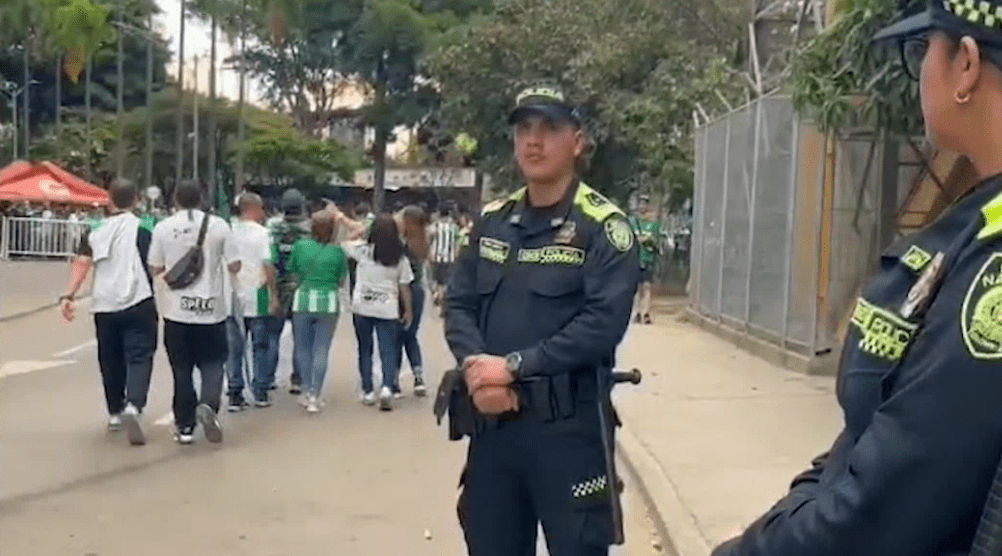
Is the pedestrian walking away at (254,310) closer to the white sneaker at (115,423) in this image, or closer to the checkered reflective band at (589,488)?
the white sneaker at (115,423)

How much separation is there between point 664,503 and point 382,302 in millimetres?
4719

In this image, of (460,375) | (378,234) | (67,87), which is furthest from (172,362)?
(67,87)

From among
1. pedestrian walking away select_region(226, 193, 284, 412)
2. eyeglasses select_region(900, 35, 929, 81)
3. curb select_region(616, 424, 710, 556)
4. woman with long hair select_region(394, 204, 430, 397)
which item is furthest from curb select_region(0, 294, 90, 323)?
eyeglasses select_region(900, 35, 929, 81)

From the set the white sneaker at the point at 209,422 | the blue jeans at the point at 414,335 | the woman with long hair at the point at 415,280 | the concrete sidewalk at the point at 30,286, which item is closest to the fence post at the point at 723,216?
the woman with long hair at the point at 415,280

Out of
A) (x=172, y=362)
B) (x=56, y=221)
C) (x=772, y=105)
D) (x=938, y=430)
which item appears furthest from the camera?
(x=56, y=221)

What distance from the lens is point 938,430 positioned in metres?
1.72

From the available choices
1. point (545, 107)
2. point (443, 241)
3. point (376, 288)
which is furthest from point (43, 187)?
point (545, 107)

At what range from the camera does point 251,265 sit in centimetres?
1176

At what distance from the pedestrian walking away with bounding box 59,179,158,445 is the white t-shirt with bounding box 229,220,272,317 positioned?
4.81 feet

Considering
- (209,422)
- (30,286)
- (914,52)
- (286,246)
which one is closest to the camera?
(914,52)

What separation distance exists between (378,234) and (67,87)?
179ft

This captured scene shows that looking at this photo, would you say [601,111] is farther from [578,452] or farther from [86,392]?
[578,452]

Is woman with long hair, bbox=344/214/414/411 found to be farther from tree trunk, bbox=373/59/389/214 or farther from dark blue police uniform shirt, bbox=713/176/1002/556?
tree trunk, bbox=373/59/389/214

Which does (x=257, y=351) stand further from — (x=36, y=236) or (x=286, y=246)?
(x=36, y=236)
